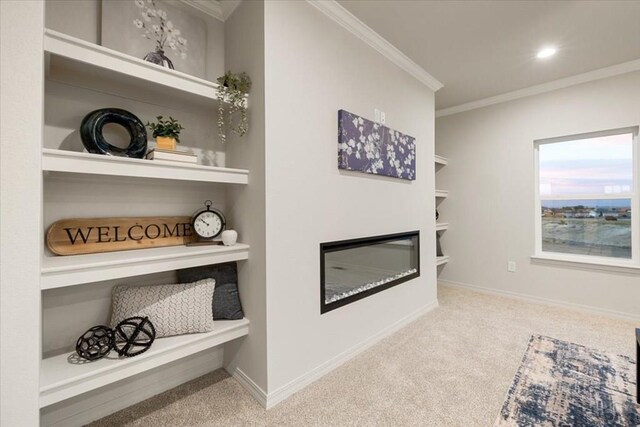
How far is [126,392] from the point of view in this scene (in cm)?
163

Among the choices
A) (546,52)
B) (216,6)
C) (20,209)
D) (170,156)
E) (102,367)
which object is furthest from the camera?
(546,52)

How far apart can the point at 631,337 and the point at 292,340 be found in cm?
294

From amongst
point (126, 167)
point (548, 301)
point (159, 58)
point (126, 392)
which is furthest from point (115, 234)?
point (548, 301)

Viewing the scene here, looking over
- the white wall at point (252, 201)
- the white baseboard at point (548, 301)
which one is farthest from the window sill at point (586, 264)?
the white wall at point (252, 201)

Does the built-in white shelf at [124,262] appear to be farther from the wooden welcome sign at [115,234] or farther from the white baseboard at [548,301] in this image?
the white baseboard at [548,301]

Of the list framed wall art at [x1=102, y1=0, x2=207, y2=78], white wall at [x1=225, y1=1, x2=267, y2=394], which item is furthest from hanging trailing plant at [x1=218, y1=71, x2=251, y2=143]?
framed wall art at [x1=102, y1=0, x2=207, y2=78]

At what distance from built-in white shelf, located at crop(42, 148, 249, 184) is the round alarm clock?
0.28 metres

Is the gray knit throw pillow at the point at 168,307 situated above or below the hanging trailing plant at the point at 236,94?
below

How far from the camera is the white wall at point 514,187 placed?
294 cm

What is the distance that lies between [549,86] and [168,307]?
429 cm

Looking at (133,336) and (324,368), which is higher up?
(133,336)

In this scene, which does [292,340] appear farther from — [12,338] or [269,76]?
[269,76]

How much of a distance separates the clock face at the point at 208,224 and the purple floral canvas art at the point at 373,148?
3.04 feet

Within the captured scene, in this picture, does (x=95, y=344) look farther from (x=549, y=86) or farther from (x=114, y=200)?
(x=549, y=86)
